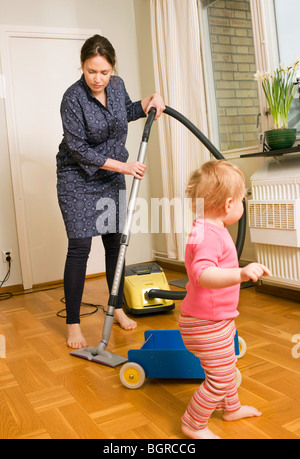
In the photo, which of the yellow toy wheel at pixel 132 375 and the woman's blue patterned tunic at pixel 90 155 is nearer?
the yellow toy wheel at pixel 132 375

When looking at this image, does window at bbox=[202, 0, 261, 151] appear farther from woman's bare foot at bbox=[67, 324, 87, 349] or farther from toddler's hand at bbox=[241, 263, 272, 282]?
toddler's hand at bbox=[241, 263, 272, 282]

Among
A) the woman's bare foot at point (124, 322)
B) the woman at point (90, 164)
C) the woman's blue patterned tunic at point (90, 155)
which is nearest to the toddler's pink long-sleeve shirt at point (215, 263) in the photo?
the woman at point (90, 164)

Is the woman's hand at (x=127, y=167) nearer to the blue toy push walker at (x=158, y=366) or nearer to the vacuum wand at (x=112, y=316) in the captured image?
the vacuum wand at (x=112, y=316)

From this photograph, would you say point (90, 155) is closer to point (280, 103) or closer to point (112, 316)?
point (112, 316)

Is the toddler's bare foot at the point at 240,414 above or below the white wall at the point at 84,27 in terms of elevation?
below

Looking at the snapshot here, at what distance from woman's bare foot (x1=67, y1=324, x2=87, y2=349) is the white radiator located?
111 cm

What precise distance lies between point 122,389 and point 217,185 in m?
0.85

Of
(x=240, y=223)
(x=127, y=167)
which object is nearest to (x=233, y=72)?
(x=240, y=223)

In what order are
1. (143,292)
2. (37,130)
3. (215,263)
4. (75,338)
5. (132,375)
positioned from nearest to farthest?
(215,263) → (132,375) → (75,338) → (143,292) → (37,130)

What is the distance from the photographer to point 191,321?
1.30 meters

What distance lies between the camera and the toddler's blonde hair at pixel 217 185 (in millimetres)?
1275

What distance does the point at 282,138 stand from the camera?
2555mm

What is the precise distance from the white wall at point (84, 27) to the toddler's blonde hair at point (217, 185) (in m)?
→ 2.52

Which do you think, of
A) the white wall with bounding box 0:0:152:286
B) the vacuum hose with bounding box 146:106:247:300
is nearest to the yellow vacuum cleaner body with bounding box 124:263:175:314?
the vacuum hose with bounding box 146:106:247:300
